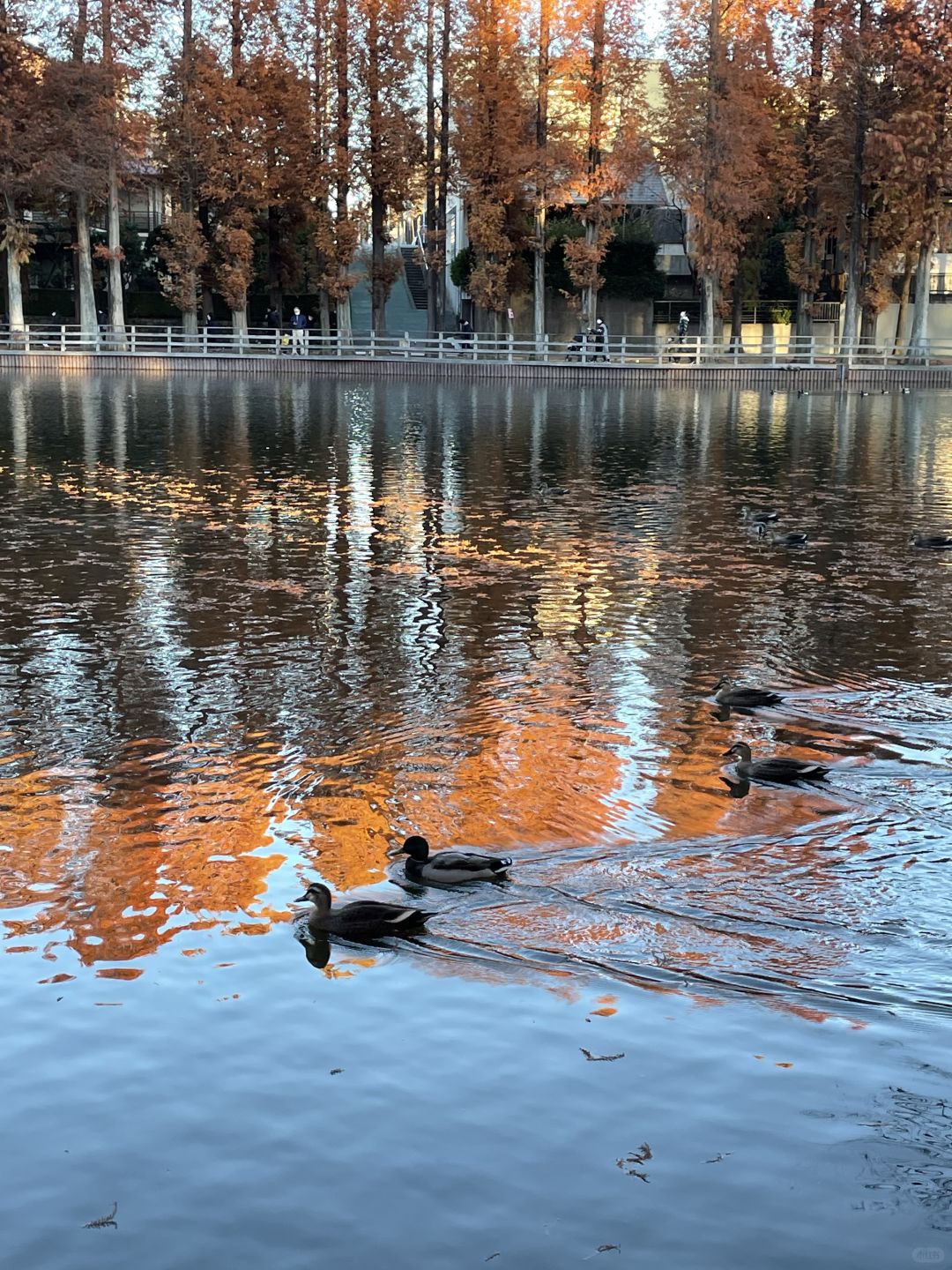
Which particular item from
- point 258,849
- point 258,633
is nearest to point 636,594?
point 258,633

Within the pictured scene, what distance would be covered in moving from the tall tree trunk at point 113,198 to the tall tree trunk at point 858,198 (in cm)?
2584

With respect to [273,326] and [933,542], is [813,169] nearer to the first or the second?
[273,326]

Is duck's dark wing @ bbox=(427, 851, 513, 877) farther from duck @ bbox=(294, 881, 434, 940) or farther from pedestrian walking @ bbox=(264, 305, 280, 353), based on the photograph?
pedestrian walking @ bbox=(264, 305, 280, 353)

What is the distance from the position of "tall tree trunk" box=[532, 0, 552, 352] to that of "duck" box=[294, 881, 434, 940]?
159ft

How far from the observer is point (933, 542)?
1827 centimetres

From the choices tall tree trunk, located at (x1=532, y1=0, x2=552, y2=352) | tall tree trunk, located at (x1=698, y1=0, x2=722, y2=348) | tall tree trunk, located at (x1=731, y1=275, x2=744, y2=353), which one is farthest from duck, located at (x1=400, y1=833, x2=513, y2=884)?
tall tree trunk, located at (x1=731, y1=275, x2=744, y2=353)

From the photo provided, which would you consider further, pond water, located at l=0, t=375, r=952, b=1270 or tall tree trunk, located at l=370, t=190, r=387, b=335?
tall tree trunk, located at l=370, t=190, r=387, b=335

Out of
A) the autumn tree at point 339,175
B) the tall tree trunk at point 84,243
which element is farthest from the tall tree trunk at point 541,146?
the tall tree trunk at point 84,243

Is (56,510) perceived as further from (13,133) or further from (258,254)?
(258,254)

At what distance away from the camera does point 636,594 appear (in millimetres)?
15539

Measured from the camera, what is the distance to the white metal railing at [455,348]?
177ft

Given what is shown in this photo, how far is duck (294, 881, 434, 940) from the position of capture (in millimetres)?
7203

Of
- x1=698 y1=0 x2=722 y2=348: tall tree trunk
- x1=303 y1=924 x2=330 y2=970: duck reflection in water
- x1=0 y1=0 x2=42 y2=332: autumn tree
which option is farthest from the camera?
x1=0 y1=0 x2=42 y2=332: autumn tree

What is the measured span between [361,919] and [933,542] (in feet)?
42.1
